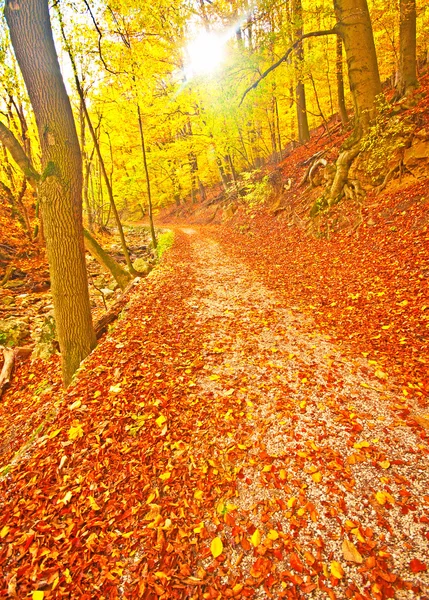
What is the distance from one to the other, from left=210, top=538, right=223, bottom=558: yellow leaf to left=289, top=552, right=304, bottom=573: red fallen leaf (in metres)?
0.53

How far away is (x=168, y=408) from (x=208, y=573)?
1668 mm

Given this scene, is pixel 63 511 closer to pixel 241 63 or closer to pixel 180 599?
pixel 180 599

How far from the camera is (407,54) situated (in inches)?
349

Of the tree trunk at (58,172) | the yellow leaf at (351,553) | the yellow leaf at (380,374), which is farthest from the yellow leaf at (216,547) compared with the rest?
the tree trunk at (58,172)

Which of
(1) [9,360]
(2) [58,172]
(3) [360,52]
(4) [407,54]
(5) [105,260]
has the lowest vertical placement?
(1) [9,360]

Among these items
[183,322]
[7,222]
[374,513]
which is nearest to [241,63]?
[183,322]

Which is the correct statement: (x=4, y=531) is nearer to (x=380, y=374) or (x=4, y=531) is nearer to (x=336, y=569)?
(x=336, y=569)

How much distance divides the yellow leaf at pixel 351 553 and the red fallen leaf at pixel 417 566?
0.32 m

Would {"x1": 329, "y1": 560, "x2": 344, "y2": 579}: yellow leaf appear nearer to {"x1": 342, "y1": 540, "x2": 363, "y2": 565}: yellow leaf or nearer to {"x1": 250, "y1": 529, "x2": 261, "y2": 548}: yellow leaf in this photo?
{"x1": 342, "y1": 540, "x2": 363, "y2": 565}: yellow leaf

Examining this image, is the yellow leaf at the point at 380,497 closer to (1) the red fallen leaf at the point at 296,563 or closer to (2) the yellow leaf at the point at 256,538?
(1) the red fallen leaf at the point at 296,563

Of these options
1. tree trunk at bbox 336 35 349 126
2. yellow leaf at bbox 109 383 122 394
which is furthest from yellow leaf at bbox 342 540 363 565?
tree trunk at bbox 336 35 349 126

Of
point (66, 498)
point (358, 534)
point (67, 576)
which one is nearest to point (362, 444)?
point (358, 534)

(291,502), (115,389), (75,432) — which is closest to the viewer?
(291,502)

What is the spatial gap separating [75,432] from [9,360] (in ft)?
15.3
